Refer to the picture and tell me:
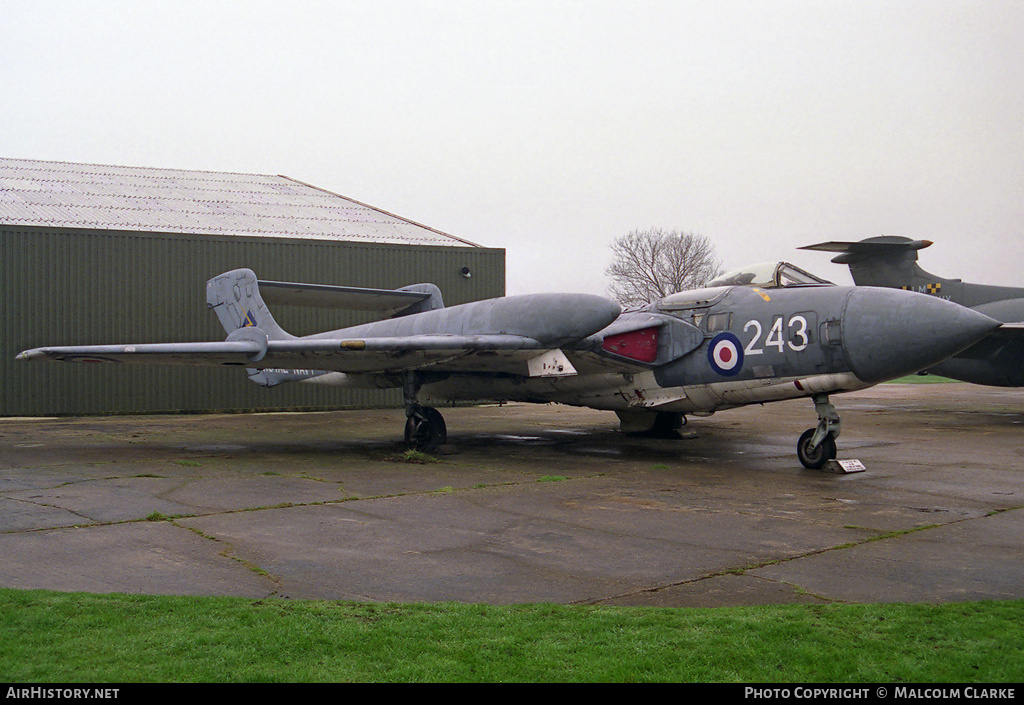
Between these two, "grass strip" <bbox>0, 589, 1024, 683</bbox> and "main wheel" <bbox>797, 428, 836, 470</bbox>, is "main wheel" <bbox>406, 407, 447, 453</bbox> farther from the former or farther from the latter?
"grass strip" <bbox>0, 589, 1024, 683</bbox>

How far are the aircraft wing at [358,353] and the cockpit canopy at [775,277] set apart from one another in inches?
104

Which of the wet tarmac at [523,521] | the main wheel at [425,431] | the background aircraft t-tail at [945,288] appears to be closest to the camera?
the wet tarmac at [523,521]

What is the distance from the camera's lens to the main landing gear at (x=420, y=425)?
1230cm

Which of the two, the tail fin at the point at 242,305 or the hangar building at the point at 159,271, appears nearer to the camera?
the tail fin at the point at 242,305

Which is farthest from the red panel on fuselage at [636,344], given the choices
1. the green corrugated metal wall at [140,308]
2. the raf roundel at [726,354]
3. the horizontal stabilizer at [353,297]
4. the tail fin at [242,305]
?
the green corrugated metal wall at [140,308]

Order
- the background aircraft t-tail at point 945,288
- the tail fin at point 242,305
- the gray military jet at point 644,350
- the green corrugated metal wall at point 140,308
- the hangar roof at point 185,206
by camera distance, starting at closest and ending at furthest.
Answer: the gray military jet at point 644,350, the tail fin at point 242,305, the background aircraft t-tail at point 945,288, the green corrugated metal wall at point 140,308, the hangar roof at point 185,206

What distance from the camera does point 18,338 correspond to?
65.0 feet

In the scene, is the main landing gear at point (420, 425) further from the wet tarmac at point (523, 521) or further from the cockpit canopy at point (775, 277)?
the cockpit canopy at point (775, 277)

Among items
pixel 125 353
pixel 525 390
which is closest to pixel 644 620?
pixel 525 390

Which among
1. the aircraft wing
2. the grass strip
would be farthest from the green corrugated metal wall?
the grass strip

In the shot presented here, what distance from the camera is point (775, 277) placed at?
10.9 metres

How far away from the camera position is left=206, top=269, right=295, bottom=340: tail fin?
14.5 meters

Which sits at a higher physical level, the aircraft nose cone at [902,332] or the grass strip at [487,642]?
the aircraft nose cone at [902,332]

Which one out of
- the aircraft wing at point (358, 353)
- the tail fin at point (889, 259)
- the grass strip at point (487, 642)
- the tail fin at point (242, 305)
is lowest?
the grass strip at point (487, 642)
